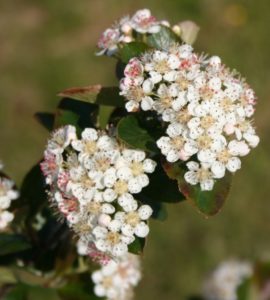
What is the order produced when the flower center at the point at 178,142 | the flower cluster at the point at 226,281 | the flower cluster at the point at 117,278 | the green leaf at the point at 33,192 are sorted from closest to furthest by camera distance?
the flower center at the point at 178,142 < the green leaf at the point at 33,192 < the flower cluster at the point at 117,278 < the flower cluster at the point at 226,281

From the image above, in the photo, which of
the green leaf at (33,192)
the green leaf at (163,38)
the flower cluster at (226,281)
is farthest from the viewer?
the flower cluster at (226,281)

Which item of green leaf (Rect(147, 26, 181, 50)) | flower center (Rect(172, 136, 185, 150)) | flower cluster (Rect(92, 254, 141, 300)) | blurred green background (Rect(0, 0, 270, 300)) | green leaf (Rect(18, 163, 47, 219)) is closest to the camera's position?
flower center (Rect(172, 136, 185, 150))

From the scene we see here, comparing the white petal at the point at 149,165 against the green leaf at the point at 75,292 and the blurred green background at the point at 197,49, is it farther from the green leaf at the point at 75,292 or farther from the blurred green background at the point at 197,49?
the blurred green background at the point at 197,49

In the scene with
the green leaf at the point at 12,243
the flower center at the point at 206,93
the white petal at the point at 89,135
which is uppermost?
the flower center at the point at 206,93

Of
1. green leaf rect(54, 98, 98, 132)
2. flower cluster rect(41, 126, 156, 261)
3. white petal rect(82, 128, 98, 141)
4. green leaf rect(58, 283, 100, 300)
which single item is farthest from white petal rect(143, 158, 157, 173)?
green leaf rect(58, 283, 100, 300)

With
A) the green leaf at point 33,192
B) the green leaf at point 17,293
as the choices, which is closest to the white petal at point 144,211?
the green leaf at point 33,192

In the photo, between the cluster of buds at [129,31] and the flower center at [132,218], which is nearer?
the flower center at [132,218]

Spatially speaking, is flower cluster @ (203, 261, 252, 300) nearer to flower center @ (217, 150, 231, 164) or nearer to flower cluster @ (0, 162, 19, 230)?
flower cluster @ (0, 162, 19, 230)
